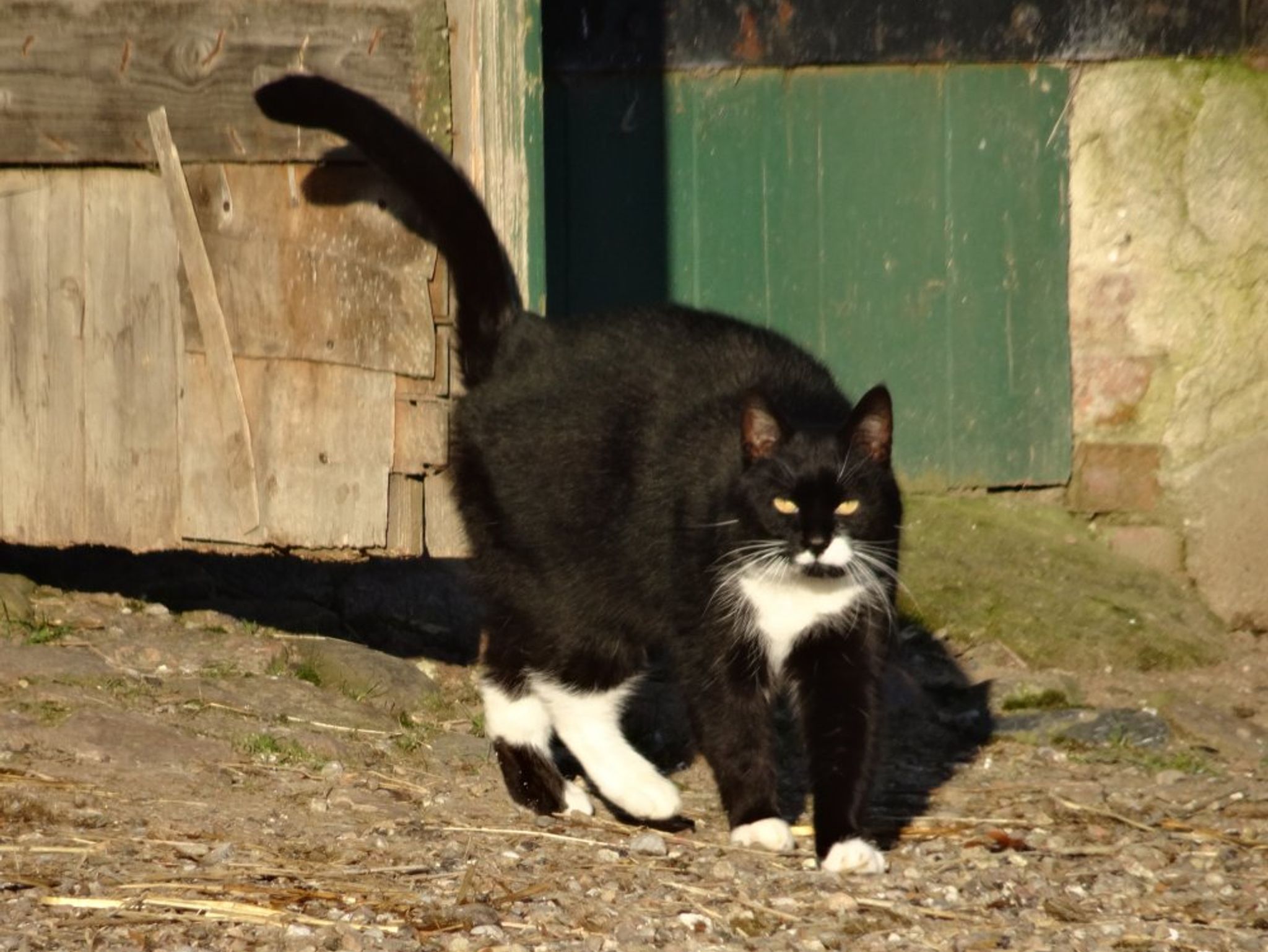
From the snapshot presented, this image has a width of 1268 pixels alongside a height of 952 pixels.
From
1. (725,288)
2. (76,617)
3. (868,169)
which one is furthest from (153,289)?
(868,169)

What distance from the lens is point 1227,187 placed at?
269 inches

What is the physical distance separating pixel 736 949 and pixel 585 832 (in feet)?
3.44

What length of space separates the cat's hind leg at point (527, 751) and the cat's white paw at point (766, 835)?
23.1 inches

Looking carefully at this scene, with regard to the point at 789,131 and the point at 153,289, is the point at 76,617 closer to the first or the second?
the point at 153,289

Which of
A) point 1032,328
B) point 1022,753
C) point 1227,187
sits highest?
point 1227,187

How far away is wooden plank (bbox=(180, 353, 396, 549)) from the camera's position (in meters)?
5.32

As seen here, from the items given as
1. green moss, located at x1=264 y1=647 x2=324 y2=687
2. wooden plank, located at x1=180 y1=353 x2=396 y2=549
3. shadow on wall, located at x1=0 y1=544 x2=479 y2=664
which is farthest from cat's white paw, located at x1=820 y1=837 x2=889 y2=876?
shadow on wall, located at x1=0 y1=544 x2=479 y2=664

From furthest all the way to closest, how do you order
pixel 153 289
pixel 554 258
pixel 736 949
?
pixel 554 258
pixel 153 289
pixel 736 949

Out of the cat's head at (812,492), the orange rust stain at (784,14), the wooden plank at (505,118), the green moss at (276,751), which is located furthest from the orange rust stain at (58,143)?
the orange rust stain at (784,14)

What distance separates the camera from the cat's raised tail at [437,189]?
486cm

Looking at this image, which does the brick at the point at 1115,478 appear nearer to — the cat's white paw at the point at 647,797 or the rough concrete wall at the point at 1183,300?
the rough concrete wall at the point at 1183,300

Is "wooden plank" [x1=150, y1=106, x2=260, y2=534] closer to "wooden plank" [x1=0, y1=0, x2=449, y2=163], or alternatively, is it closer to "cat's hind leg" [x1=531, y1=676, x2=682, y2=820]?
"wooden plank" [x1=0, y1=0, x2=449, y2=163]

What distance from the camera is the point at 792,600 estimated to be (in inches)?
176

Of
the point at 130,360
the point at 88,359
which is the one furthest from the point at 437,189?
the point at 88,359
